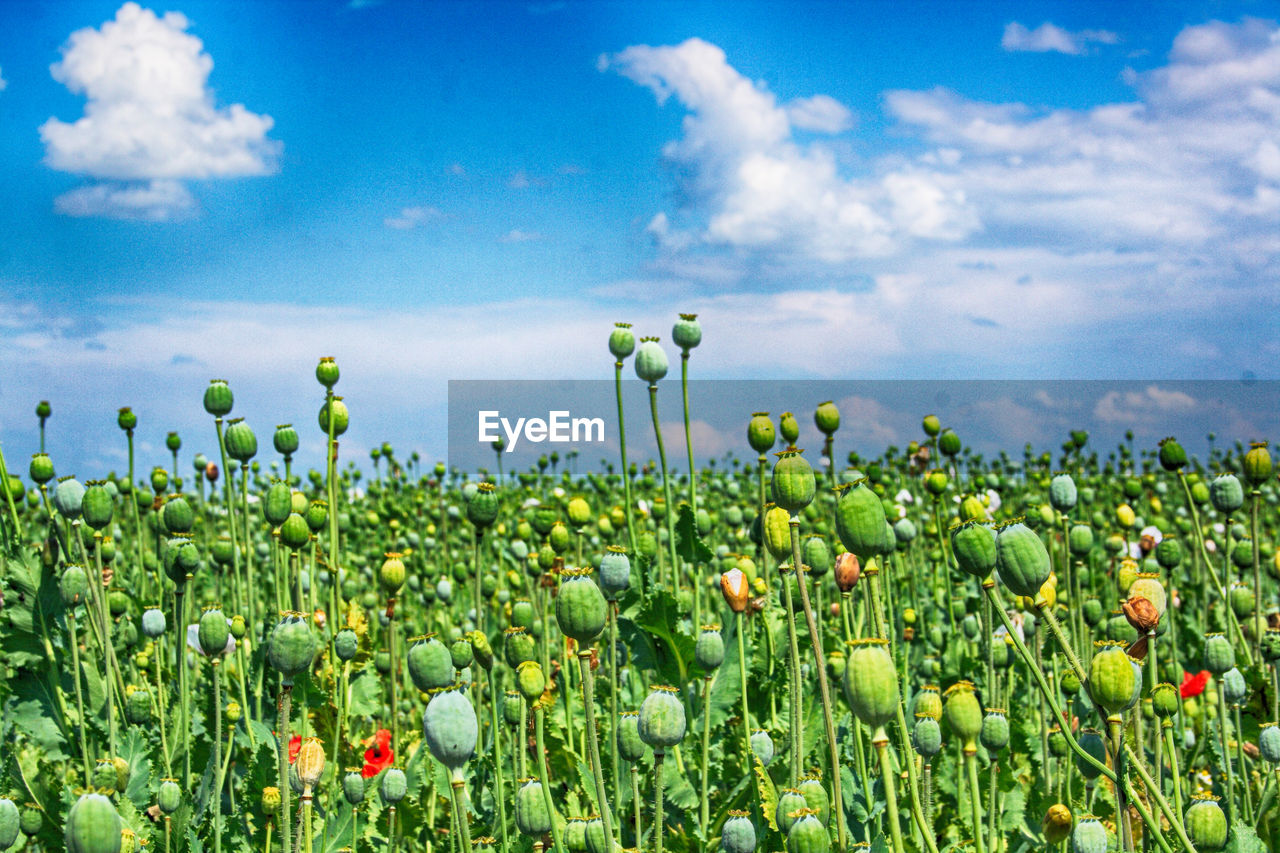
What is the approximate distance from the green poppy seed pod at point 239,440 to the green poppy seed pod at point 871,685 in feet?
7.06

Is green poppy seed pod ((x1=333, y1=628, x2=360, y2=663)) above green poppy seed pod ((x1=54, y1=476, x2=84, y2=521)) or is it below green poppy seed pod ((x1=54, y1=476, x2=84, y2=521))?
below

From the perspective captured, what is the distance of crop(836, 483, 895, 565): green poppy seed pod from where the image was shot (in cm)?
144

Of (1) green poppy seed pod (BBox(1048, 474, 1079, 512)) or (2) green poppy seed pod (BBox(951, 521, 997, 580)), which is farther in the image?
(1) green poppy seed pod (BBox(1048, 474, 1079, 512))

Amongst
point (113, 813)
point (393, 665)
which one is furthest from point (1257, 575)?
point (113, 813)

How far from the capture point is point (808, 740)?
3.00 metres

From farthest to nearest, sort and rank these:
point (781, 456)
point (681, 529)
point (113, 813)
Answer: point (681, 529), point (781, 456), point (113, 813)

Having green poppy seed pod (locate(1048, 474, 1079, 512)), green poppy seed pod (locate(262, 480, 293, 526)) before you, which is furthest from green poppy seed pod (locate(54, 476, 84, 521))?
green poppy seed pod (locate(1048, 474, 1079, 512))

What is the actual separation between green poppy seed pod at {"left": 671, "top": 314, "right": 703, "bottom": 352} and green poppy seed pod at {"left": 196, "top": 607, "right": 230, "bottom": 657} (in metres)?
1.43

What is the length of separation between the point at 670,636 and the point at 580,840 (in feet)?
3.53

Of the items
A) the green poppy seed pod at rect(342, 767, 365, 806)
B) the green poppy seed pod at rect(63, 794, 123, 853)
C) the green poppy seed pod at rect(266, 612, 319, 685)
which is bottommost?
the green poppy seed pod at rect(342, 767, 365, 806)

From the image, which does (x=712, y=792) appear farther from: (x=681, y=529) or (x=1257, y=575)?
(x=1257, y=575)

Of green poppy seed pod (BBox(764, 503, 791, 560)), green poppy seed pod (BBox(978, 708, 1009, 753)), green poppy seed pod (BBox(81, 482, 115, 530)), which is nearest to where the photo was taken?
green poppy seed pod (BBox(764, 503, 791, 560))

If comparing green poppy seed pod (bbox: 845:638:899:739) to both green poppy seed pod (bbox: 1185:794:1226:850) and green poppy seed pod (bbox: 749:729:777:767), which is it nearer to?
green poppy seed pod (bbox: 1185:794:1226:850)

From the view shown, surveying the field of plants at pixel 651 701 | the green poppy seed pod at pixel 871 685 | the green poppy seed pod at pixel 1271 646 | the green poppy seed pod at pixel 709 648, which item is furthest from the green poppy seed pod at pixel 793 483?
the green poppy seed pod at pixel 1271 646
